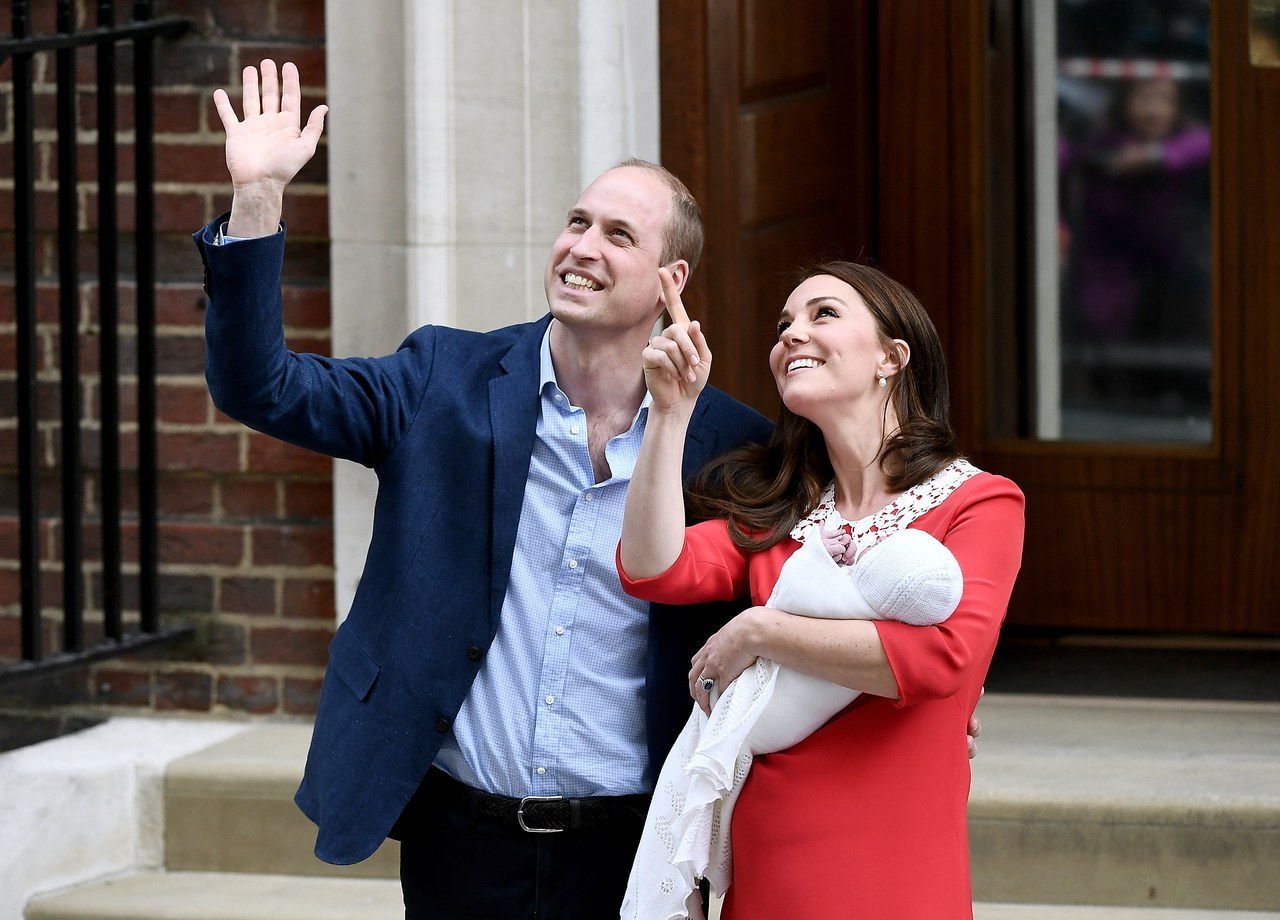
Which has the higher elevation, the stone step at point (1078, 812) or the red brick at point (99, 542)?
the red brick at point (99, 542)

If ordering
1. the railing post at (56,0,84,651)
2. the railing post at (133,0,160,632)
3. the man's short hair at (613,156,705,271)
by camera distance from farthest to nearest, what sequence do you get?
the railing post at (133,0,160,632), the railing post at (56,0,84,651), the man's short hair at (613,156,705,271)

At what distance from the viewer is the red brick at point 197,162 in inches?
160

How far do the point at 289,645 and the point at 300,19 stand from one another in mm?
1456

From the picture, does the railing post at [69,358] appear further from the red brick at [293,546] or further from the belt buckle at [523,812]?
→ the belt buckle at [523,812]

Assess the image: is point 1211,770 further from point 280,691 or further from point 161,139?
point 161,139

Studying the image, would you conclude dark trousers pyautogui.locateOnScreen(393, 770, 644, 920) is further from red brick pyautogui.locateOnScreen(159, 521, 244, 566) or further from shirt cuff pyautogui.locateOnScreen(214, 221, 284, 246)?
red brick pyautogui.locateOnScreen(159, 521, 244, 566)

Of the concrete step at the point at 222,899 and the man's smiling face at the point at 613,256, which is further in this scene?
the concrete step at the point at 222,899

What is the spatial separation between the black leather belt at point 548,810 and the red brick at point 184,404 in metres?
1.77

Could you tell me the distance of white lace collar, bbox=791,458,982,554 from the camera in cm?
232

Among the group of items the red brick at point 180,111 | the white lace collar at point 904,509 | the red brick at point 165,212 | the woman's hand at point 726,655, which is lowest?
the woman's hand at point 726,655

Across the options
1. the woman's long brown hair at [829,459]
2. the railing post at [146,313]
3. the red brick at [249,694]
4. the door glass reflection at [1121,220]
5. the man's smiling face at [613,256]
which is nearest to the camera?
the woman's long brown hair at [829,459]

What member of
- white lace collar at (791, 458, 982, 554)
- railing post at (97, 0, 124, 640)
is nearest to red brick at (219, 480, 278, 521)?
railing post at (97, 0, 124, 640)

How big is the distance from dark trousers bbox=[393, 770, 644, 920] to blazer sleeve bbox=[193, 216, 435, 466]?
0.54 meters

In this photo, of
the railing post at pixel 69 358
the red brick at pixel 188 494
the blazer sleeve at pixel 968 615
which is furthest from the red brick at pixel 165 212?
the blazer sleeve at pixel 968 615
